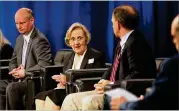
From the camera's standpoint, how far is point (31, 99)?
4816mm

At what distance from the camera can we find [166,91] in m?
2.80

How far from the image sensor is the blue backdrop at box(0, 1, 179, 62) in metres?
4.96

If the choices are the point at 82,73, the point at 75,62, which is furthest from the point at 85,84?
the point at 75,62

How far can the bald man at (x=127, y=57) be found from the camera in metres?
3.77

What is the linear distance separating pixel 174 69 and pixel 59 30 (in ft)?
10.1

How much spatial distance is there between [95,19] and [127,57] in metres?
1.71

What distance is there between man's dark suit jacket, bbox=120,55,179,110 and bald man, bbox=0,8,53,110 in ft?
7.15

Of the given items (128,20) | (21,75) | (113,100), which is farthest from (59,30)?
(113,100)

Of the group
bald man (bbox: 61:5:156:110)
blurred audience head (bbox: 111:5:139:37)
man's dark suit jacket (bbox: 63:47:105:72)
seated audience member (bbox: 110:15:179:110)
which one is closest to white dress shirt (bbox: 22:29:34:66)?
man's dark suit jacket (bbox: 63:47:105:72)

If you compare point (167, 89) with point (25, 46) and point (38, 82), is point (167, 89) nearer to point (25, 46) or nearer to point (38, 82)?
point (38, 82)

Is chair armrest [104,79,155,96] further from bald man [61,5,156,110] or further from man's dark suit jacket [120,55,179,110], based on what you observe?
man's dark suit jacket [120,55,179,110]

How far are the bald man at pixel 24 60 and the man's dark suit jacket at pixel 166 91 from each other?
2.18 metres

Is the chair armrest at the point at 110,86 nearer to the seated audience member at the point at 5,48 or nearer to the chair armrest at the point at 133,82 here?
the chair armrest at the point at 133,82

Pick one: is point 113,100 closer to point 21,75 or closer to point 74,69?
point 74,69
